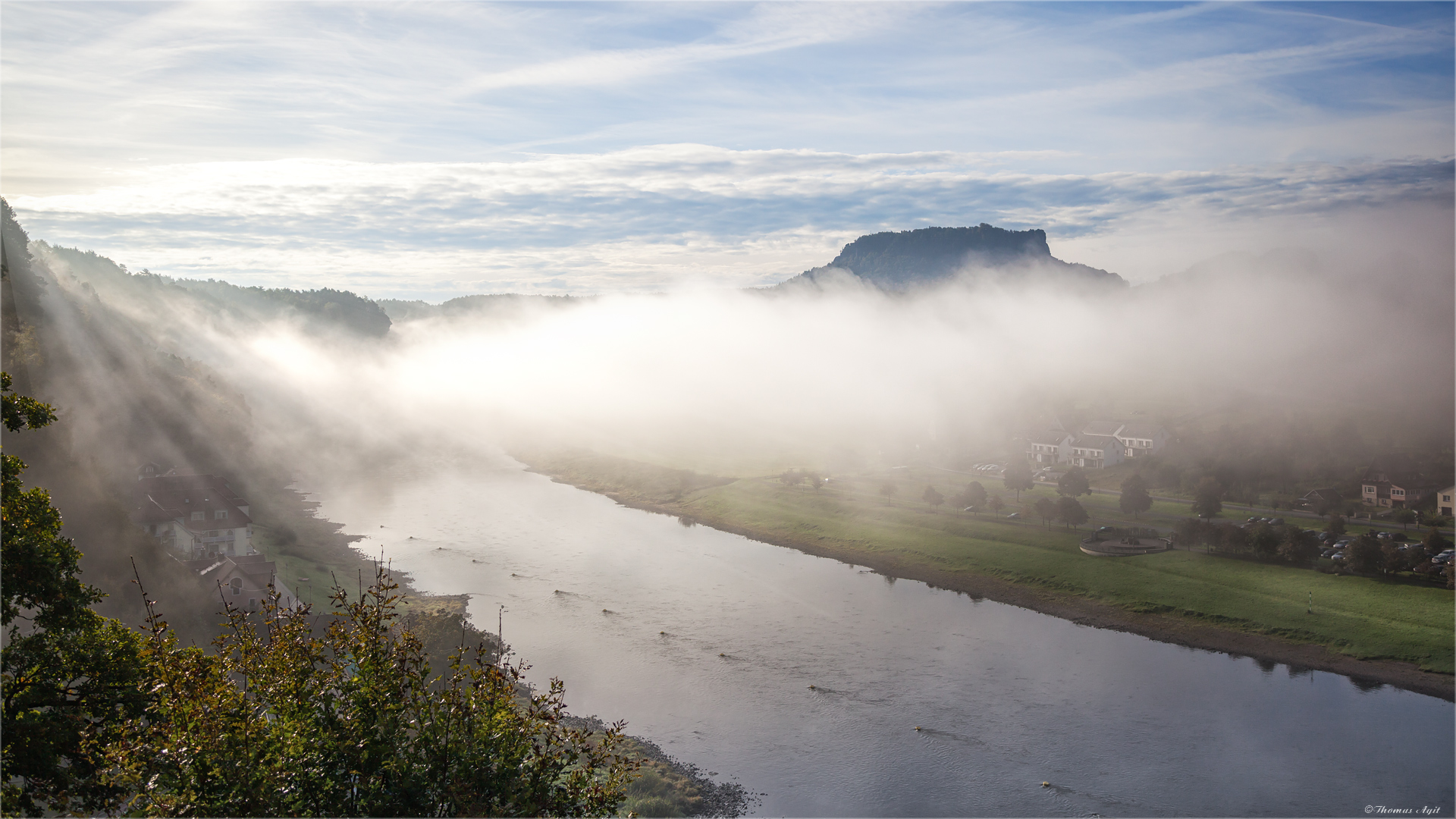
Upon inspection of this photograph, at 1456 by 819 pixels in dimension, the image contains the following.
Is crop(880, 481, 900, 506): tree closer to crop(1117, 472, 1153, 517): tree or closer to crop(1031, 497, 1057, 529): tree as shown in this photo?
crop(1031, 497, 1057, 529): tree

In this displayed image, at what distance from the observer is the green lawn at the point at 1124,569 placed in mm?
36656

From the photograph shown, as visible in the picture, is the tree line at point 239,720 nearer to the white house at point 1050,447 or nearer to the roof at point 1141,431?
the white house at point 1050,447

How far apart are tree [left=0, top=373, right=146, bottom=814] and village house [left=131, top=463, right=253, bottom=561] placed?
3482 cm

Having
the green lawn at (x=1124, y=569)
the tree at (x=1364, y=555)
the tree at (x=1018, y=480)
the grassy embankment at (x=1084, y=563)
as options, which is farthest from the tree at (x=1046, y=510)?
the tree at (x=1364, y=555)

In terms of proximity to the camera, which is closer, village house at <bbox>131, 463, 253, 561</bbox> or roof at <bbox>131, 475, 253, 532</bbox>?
village house at <bbox>131, 463, 253, 561</bbox>

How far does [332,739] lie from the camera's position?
8.13m

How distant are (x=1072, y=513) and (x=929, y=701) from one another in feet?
90.7

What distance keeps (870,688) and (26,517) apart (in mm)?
28240

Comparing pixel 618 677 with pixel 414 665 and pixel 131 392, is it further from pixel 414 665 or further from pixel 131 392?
pixel 131 392

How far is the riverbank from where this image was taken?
116 ft

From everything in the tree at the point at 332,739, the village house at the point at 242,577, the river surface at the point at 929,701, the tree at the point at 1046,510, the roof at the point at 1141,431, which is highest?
the tree at the point at 332,739

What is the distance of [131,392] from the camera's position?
56062 mm

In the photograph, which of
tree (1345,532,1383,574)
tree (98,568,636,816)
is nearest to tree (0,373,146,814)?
tree (98,568,636,816)

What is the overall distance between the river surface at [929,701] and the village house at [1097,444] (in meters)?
38.8
